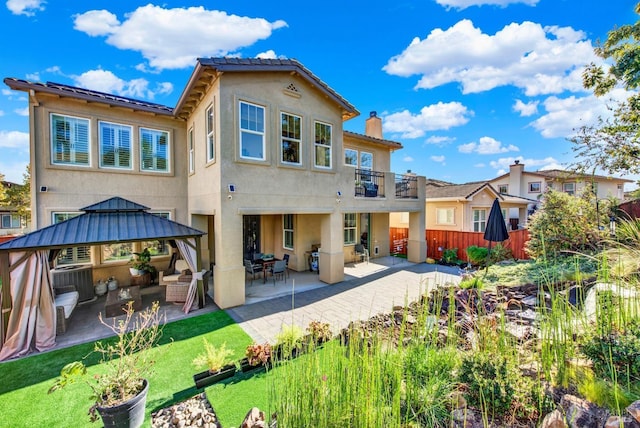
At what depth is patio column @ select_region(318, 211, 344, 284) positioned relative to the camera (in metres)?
11.5

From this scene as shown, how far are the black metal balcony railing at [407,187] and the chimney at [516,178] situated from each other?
25.3m

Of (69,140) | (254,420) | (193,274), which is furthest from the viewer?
(69,140)

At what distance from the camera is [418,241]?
15.8 metres

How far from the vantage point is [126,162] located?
11.1m

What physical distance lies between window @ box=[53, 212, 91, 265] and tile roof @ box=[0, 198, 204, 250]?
2.65 metres

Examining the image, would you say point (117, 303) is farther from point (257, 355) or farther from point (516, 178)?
point (516, 178)

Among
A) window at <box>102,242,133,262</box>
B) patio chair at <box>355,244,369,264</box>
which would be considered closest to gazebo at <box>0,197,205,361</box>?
window at <box>102,242,133,262</box>

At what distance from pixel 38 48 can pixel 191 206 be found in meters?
8.35

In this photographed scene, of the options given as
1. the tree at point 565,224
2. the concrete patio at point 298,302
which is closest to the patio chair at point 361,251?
the concrete patio at point 298,302

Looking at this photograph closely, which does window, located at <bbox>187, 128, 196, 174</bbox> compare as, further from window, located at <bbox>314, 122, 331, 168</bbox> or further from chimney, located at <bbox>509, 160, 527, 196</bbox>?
chimney, located at <bbox>509, 160, 527, 196</bbox>

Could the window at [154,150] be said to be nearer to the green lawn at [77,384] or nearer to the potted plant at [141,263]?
the potted plant at [141,263]

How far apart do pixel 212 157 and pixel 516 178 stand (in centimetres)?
3740

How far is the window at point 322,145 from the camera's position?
441 inches

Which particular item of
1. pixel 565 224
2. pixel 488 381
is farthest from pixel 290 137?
pixel 565 224
